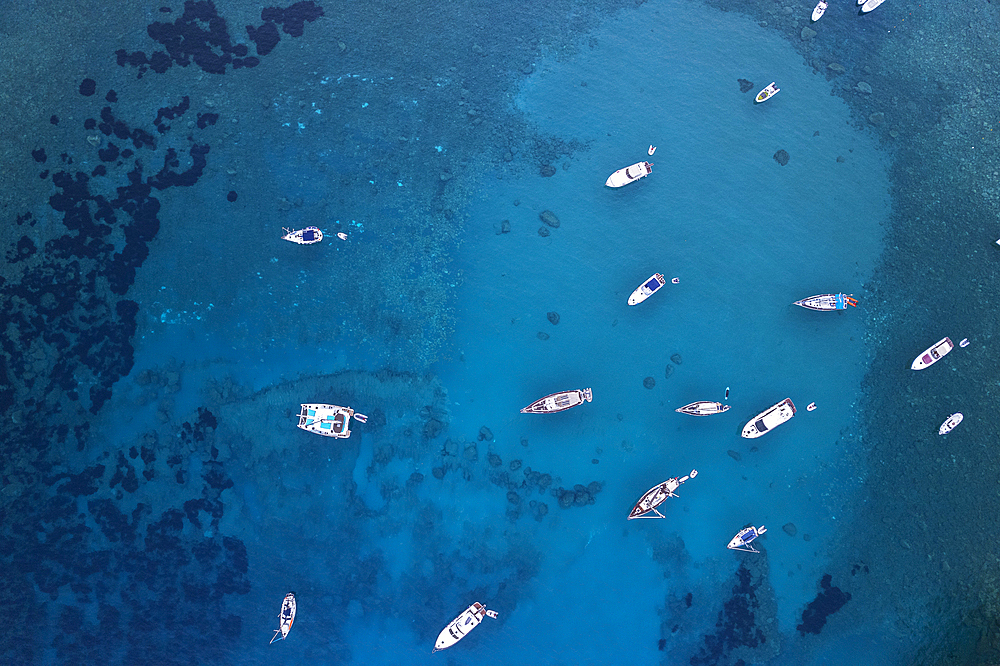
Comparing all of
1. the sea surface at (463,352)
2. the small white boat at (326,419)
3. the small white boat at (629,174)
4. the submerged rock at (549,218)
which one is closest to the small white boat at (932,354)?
the sea surface at (463,352)

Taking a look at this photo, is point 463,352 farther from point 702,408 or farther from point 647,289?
point 702,408

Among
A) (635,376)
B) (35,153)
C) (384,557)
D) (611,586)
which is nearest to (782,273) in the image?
(635,376)

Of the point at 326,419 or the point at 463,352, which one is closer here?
the point at 326,419

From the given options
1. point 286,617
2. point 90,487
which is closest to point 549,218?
point 286,617

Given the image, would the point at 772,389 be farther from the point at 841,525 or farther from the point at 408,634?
the point at 408,634

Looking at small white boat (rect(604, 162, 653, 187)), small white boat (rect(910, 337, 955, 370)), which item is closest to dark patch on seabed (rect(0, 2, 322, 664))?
small white boat (rect(604, 162, 653, 187))

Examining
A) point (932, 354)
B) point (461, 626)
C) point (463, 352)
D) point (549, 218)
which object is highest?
point (549, 218)
